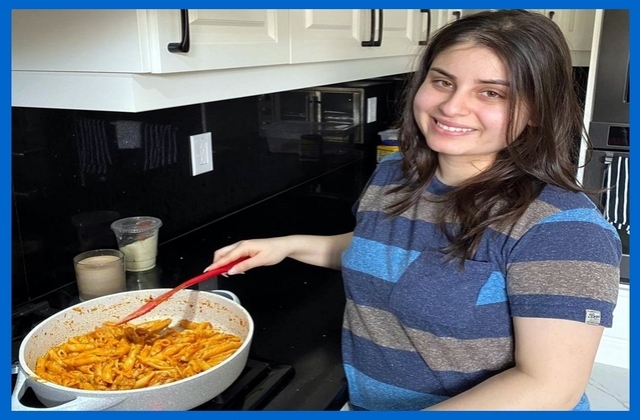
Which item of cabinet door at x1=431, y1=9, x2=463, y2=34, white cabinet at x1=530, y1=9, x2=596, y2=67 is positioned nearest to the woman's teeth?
cabinet door at x1=431, y1=9, x2=463, y2=34

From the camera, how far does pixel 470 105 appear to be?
0.83 meters

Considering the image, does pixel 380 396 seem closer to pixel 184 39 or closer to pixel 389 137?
pixel 184 39

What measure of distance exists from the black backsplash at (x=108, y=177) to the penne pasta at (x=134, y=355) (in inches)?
11.5

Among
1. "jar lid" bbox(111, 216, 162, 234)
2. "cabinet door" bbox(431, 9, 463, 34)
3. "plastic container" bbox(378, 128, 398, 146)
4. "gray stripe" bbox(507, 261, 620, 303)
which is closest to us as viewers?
"gray stripe" bbox(507, 261, 620, 303)

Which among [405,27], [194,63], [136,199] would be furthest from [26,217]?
[405,27]

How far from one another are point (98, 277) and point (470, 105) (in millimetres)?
796

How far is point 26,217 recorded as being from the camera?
3.71ft

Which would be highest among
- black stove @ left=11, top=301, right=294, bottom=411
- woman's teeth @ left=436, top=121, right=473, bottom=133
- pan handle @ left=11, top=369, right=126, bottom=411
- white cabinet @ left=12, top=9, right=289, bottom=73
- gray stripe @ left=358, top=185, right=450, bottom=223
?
white cabinet @ left=12, top=9, right=289, bottom=73

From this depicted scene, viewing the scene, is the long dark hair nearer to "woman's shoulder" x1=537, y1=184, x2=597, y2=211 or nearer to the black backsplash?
"woman's shoulder" x1=537, y1=184, x2=597, y2=211

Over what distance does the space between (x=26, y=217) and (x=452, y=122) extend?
0.84 m

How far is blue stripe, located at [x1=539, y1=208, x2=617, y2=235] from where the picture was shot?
2.44ft

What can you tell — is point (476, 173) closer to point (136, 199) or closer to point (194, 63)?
point (194, 63)

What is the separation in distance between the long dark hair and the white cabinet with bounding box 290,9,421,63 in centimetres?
42

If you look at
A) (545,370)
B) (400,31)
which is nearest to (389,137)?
(400,31)
